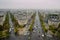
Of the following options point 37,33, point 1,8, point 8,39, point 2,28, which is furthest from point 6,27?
point 37,33

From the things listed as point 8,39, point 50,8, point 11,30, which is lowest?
point 8,39

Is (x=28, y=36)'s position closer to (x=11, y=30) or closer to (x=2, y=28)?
(x=11, y=30)

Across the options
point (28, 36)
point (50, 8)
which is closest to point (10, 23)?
point (28, 36)

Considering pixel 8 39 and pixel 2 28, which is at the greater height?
pixel 2 28

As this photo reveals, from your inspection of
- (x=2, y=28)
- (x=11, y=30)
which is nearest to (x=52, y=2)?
(x=11, y=30)

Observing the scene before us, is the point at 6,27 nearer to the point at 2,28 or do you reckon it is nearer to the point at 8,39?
the point at 2,28

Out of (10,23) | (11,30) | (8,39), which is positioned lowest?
(8,39)

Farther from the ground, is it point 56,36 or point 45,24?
point 45,24
